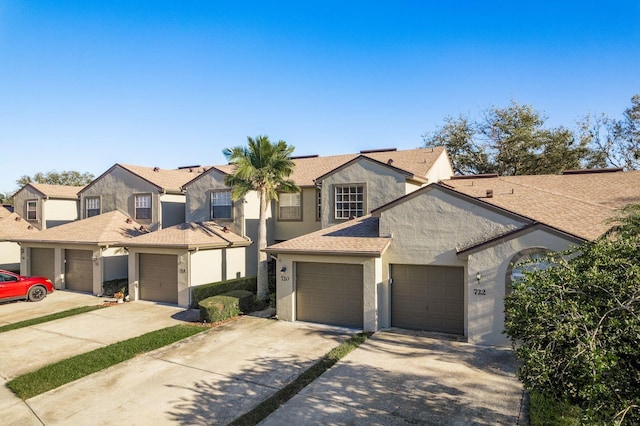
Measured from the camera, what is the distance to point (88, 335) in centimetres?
1427

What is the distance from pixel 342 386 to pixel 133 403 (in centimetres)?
496

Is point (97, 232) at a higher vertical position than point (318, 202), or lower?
lower

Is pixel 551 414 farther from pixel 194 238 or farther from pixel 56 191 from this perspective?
pixel 56 191

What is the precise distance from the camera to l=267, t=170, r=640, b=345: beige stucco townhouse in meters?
12.2

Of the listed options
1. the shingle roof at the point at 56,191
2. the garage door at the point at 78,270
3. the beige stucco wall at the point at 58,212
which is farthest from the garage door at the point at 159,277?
the shingle roof at the point at 56,191

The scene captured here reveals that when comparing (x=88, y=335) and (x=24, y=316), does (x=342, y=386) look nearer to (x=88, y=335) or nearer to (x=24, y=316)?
(x=88, y=335)

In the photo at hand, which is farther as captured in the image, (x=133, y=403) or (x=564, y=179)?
(x=564, y=179)

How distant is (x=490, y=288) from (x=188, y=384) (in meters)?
9.51

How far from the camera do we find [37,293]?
805 inches

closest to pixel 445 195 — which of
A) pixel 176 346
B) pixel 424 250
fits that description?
pixel 424 250

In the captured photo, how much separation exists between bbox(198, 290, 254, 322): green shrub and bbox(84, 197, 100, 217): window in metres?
16.0

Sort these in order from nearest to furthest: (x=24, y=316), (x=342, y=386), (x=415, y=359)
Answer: (x=342, y=386) → (x=415, y=359) → (x=24, y=316)

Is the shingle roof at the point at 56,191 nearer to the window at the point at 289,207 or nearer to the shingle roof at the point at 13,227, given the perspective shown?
the shingle roof at the point at 13,227

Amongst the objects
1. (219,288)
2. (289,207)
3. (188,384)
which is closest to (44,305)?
(219,288)
